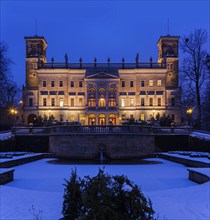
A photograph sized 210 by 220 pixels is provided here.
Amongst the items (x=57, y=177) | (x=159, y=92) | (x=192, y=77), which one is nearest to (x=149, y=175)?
(x=57, y=177)

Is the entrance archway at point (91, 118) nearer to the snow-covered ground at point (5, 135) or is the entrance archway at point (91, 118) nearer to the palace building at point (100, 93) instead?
the palace building at point (100, 93)

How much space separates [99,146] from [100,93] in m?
35.4

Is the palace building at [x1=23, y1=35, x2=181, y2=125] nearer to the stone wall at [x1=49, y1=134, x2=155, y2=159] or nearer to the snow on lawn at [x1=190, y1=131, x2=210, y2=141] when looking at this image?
the snow on lawn at [x1=190, y1=131, x2=210, y2=141]

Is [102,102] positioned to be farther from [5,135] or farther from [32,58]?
[5,135]

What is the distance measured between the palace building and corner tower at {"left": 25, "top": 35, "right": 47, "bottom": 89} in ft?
9.70

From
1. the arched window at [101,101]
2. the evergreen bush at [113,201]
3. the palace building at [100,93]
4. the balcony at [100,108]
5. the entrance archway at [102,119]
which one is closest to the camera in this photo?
the evergreen bush at [113,201]

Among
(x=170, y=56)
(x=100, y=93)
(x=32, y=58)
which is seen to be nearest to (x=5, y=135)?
(x=100, y=93)

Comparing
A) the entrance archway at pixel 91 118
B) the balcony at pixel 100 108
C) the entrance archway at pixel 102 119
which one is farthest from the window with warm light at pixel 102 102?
the entrance archway at pixel 91 118

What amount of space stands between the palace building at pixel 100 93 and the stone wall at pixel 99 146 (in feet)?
110

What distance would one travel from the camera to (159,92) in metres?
66.2

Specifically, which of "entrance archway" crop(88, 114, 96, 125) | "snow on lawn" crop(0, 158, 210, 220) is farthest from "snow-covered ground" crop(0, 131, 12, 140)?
"entrance archway" crop(88, 114, 96, 125)

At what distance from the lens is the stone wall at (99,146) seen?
1174 inches

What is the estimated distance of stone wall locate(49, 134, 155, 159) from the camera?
29.8m

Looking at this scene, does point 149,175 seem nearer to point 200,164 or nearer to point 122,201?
point 200,164
